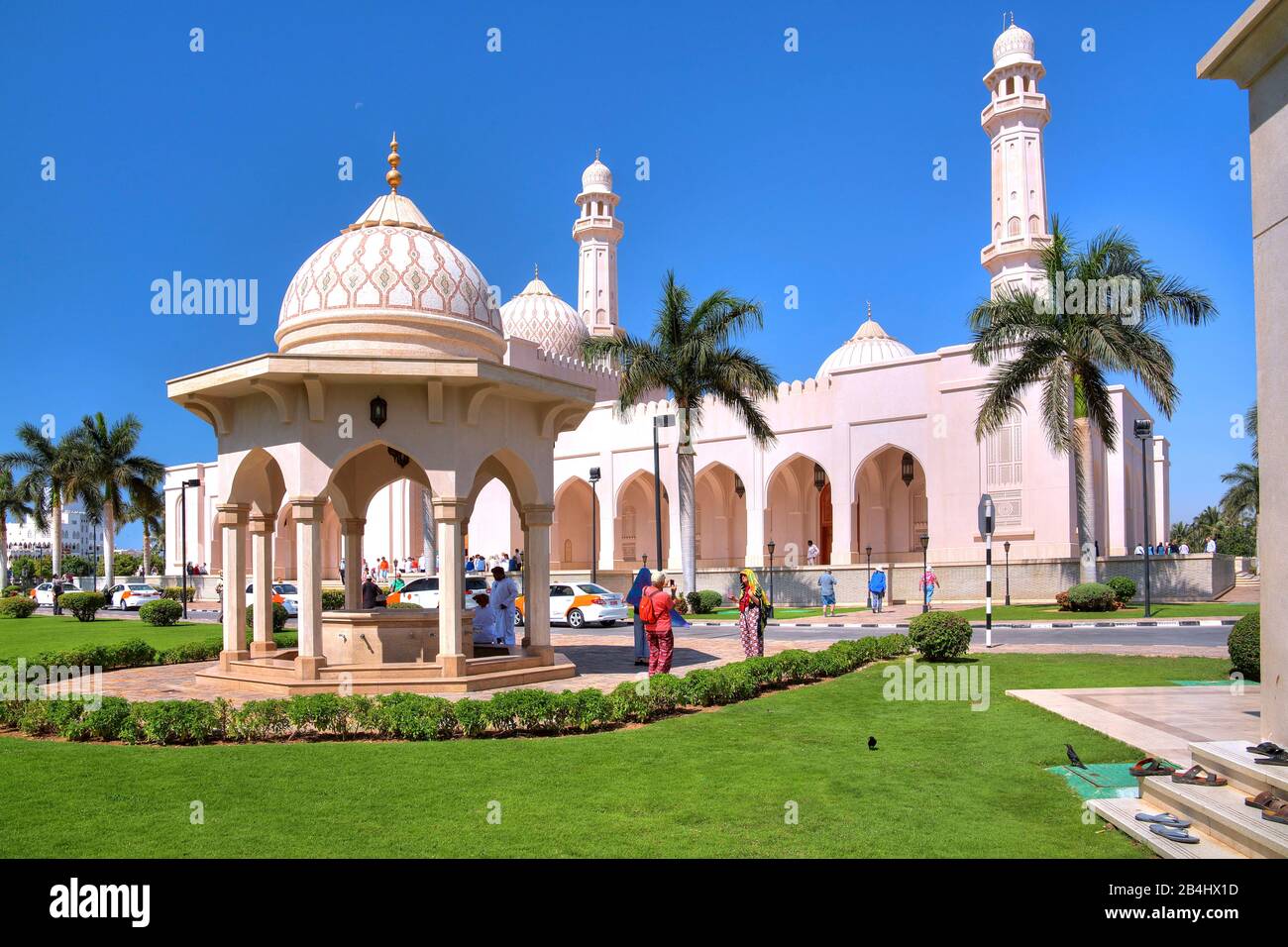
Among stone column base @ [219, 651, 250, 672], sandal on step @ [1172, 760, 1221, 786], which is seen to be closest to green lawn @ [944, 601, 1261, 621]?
stone column base @ [219, 651, 250, 672]

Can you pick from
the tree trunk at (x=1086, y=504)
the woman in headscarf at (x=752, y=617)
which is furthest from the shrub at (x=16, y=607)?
the tree trunk at (x=1086, y=504)

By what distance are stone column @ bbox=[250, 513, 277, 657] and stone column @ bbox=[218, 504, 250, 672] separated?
0.26 meters

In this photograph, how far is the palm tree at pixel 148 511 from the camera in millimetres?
46250

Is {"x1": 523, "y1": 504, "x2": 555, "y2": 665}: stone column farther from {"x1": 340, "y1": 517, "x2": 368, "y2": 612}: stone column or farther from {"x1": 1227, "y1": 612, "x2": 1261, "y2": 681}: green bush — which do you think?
{"x1": 1227, "y1": 612, "x2": 1261, "y2": 681}: green bush

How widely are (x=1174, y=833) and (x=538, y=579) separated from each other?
9.63 meters

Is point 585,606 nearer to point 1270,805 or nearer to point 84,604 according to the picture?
point 84,604

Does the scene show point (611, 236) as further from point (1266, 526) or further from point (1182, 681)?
point (1266, 526)

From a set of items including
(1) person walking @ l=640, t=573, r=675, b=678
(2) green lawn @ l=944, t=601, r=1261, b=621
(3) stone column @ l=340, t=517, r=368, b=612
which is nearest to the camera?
(1) person walking @ l=640, t=573, r=675, b=678

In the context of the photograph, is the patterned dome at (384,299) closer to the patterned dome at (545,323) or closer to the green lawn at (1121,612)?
the green lawn at (1121,612)

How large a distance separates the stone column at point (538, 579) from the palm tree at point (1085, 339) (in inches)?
614

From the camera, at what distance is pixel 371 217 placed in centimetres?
1453

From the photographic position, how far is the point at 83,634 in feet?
83.7

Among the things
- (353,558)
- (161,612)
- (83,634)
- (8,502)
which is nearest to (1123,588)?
(353,558)

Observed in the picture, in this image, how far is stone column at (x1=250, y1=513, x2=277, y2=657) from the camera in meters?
14.2
